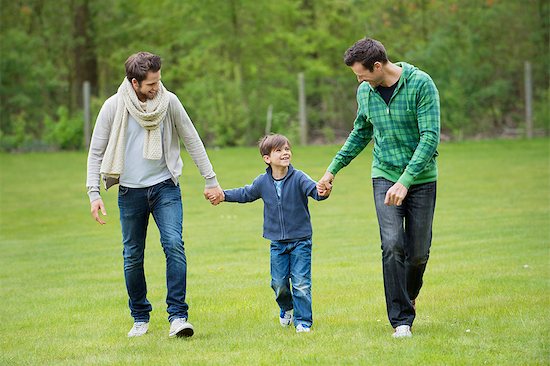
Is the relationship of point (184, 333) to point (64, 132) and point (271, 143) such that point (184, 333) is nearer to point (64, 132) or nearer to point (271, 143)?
point (271, 143)

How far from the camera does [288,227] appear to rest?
7.61 metres

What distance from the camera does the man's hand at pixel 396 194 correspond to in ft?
22.3

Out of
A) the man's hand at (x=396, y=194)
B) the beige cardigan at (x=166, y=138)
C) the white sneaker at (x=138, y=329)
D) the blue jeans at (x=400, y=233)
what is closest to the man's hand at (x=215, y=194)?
the beige cardigan at (x=166, y=138)

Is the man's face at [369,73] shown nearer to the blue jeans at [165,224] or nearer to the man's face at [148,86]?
the man's face at [148,86]

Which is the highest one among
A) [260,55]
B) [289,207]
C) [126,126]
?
[260,55]

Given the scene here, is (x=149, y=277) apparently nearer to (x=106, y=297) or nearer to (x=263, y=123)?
(x=106, y=297)

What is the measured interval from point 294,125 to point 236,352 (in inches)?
1096

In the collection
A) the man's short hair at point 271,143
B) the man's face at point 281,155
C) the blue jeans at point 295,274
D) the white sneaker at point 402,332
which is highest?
the man's short hair at point 271,143

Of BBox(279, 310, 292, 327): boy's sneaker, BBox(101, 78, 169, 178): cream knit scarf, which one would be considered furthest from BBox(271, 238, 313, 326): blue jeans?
BBox(101, 78, 169, 178): cream knit scarf

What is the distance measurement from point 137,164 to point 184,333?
1227mm

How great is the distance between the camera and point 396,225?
709cm

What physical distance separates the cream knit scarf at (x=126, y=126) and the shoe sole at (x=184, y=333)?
46.4 inches

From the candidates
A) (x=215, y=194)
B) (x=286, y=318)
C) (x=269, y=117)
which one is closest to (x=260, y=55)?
(x=269, y=117)

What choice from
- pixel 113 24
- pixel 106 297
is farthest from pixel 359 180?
pixel 113 24
